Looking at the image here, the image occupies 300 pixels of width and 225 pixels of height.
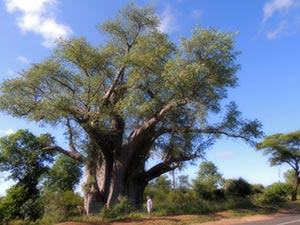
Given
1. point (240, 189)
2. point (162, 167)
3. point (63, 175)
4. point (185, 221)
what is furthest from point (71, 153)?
point (240, 189)

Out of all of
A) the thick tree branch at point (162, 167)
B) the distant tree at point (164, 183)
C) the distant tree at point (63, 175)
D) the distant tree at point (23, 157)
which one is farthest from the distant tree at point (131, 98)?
the distant tree at point (164, 183)

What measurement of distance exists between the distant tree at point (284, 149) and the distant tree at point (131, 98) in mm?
20312

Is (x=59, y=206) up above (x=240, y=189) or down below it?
below

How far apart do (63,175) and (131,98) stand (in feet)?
75.1

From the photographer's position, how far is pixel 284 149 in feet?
142

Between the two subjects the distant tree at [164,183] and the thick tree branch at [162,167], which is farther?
the distant tree at [164,183]

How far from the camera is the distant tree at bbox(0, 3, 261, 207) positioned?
21438 millimetres

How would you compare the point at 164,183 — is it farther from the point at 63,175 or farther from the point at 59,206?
the point at 59,206

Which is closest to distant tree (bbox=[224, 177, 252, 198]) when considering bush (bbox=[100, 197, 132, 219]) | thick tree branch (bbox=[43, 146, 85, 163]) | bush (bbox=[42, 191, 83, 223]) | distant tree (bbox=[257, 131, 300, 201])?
distant tree (bbox=[257, 131, 300, 201])

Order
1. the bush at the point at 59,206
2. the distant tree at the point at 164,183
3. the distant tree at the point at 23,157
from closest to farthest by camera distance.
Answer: the bush at the point at 59,206 → the distant tree at the point at 23,157 → the distant tree at the point at 164,183

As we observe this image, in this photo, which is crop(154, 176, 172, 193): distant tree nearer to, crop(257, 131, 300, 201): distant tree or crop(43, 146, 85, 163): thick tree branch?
crop(257, 131, 300, 201): distant tree

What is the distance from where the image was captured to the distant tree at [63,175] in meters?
39.6

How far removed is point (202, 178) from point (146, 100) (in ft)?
133

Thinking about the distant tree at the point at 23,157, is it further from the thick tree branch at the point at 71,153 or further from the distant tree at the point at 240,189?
the distant tree at the point at 240,189
